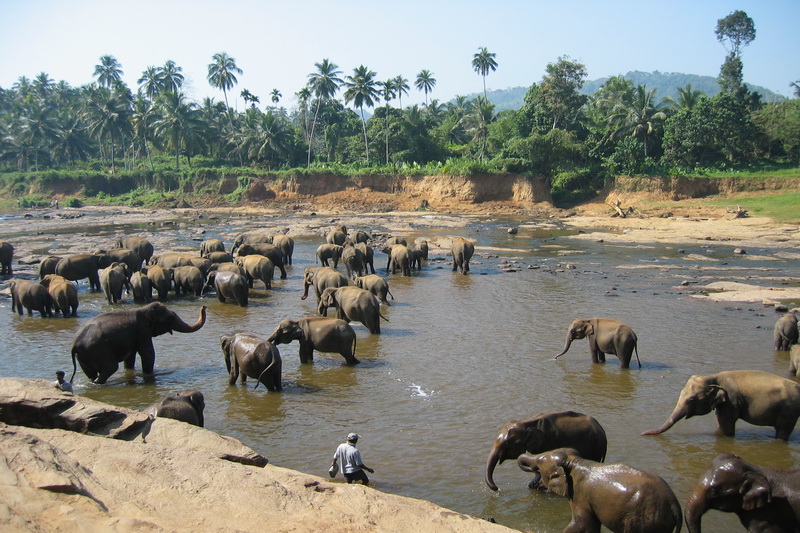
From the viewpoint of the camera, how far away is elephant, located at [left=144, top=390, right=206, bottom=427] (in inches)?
362

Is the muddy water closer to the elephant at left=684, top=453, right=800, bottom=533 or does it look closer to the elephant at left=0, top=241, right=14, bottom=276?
the elephant at left=684, top=453, right=800, bottom=533

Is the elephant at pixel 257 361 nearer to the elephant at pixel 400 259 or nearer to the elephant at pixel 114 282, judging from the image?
the elephant at pixel 114 282

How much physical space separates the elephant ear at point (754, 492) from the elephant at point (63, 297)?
56.7 ft

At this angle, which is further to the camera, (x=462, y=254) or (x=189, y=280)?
(x=462, y=254)

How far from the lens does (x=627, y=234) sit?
126 ft

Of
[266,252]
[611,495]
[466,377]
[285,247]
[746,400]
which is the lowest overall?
[466,377]

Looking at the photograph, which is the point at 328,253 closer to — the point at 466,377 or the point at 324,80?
the point at 466,377

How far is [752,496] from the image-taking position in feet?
20.9

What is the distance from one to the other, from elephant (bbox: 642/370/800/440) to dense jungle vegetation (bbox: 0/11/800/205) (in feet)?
143

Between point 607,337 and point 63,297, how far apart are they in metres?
14.2

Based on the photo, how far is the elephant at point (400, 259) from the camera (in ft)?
83.1

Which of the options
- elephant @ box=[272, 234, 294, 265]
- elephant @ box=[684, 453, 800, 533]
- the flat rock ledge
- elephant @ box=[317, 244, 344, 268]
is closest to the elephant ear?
elephant @ box=[684, 453, 800, 533]

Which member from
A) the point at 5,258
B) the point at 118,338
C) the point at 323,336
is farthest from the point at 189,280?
the point at 5,258

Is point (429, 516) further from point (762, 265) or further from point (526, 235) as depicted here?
point (526, 235)
